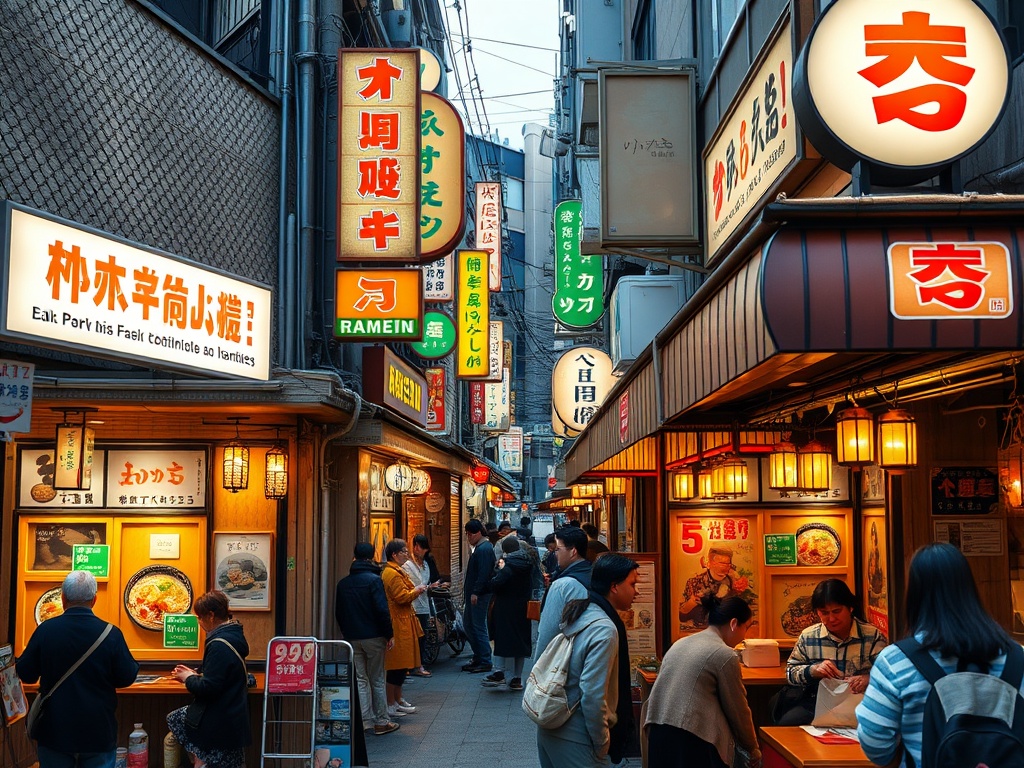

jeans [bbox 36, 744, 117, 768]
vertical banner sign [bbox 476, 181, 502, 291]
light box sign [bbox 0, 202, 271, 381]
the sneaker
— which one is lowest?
the sneaker

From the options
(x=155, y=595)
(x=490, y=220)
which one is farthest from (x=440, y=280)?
(x=155, y=595)

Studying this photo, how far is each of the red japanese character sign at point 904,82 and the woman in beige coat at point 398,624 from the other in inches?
354

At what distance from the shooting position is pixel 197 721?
817 cm

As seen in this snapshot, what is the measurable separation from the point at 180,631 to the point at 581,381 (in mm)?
11916

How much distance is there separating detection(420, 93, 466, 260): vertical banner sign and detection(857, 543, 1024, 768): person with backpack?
9936 millimetres

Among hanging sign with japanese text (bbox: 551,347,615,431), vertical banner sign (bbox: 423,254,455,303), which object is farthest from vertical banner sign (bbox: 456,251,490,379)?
vertical banner sign (bbox: 423,254,455,303)

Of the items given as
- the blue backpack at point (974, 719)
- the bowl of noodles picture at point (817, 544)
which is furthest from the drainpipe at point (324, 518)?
the blue backpack at point (974, 719)

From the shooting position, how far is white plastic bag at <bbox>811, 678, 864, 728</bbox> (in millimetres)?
6941

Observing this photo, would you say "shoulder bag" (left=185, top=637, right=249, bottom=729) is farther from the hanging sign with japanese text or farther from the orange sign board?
the hanging sign with japanese text

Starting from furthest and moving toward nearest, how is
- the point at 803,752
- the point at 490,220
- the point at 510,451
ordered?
1. the point at 510,451
2. the point at 490,220
3. the point at 803,752

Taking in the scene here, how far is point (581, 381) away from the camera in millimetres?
21656

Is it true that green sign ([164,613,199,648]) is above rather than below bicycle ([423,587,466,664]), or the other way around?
above

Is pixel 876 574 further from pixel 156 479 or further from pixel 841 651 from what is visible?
pixel 156 479

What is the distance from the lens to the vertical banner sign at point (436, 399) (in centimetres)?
2284
